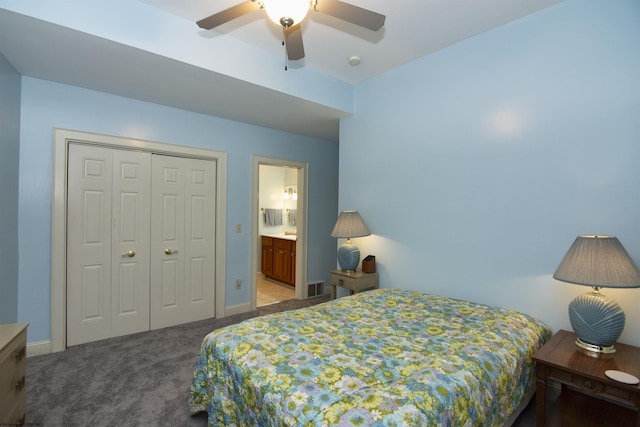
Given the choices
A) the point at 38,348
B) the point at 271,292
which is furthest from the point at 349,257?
the point at 38,348

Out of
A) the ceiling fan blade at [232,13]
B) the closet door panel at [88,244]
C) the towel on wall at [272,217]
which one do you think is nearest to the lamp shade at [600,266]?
the ceiling fan blade at [232,13]

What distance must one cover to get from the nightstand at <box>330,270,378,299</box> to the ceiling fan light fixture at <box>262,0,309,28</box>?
Result: 225cm

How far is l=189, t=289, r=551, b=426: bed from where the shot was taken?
1.18 meters

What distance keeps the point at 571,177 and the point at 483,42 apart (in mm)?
1262

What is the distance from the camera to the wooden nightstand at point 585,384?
1.49 meters

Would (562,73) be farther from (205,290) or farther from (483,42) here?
(205,290)

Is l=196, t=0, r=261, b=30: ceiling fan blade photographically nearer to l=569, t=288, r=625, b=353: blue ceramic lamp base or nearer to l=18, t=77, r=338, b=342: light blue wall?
l=18, t=77, r=338, b=342: light blue wall

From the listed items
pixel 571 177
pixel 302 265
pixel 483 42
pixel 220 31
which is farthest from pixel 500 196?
pixel 302 265

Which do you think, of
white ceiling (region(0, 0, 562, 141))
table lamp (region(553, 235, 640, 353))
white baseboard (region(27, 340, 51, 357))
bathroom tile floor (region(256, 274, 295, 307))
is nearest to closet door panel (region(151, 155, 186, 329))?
white ceiling (region(0, 0, 562, 141))

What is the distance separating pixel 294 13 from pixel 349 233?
2.04m

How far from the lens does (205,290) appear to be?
369cm

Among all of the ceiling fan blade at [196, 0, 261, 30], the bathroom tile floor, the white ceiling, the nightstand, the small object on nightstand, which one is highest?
the white ceiling

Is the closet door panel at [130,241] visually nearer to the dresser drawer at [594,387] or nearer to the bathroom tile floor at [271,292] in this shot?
the bathroom tile floor at [271,292]

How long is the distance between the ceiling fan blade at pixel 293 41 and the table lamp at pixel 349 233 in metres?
1.65
